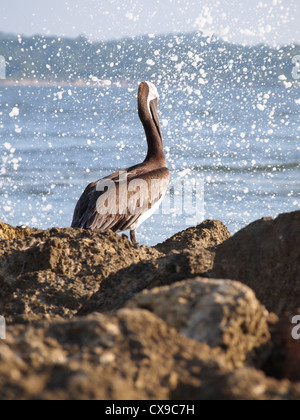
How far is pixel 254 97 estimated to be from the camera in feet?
119

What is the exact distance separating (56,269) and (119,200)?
3252 millimetres

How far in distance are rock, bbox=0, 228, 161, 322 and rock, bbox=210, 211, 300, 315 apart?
70cm

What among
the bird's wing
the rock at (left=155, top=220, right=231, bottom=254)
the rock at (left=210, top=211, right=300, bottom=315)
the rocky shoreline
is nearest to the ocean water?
the bird's wing

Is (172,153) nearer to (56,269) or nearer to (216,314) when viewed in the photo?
(56,269)

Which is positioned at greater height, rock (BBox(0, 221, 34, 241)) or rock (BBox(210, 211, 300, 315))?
rock (BBox(0, 221, 34, 241))

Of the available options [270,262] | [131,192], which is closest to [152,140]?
[131,192]

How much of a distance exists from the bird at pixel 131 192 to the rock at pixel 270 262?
10.3 ft

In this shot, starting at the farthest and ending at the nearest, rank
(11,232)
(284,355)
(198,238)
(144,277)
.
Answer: (198,238)
(11,232)
(144,277)
(284,355)

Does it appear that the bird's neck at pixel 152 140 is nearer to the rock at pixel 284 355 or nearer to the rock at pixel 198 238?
the rock at pixel 198 238

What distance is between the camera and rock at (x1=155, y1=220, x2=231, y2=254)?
5020mm

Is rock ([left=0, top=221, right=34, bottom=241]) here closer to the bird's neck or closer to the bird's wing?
the bird's wing

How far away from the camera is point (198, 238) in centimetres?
515

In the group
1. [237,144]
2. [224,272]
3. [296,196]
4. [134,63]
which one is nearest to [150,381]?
[224,272]

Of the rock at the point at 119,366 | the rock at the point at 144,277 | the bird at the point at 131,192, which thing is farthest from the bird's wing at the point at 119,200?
the rock at the point at 119,366
